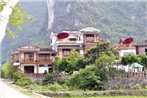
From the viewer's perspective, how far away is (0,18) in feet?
15.6

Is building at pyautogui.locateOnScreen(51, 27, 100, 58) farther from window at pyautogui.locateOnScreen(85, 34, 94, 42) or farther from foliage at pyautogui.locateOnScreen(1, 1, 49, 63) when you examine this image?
foliage at pyautogui.locateOnScreen(1, 1, 49, 63)

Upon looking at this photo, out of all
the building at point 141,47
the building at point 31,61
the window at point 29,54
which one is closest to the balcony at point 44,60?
the building at point 31,61

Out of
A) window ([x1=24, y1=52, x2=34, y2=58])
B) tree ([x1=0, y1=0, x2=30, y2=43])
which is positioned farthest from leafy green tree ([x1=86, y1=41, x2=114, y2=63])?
tree ([x1=0, y1=0, x2=30, y2=43])

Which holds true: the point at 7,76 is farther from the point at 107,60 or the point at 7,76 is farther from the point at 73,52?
the point at 107,60

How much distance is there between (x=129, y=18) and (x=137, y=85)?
1570 inches

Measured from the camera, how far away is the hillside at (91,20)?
50.8 meters

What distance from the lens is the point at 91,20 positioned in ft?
173

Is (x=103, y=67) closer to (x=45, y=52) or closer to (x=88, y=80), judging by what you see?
(x=88, y=80)

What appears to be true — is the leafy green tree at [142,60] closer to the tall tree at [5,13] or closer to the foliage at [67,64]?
the foliage at [67,64]

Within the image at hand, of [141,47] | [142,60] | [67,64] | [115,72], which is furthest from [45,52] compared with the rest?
[115,72]

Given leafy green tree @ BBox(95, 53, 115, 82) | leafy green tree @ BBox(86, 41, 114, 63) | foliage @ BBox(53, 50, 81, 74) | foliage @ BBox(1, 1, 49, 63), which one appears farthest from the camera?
foliage @ BBox(1, 1, 49, 63)

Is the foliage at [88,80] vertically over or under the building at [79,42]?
under

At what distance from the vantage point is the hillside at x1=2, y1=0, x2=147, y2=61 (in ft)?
167

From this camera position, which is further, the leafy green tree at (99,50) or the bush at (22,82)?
the leafy green tree at (99,50)
